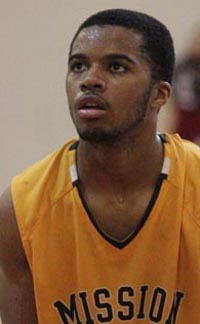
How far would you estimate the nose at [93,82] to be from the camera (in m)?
1.24

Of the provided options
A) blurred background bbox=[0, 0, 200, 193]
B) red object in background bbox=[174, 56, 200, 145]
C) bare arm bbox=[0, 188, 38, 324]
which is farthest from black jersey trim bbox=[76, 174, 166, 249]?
blurred background bbox=[0, 0, 200, 193]

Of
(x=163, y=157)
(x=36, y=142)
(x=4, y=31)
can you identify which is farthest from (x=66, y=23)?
(x=163, y=157)

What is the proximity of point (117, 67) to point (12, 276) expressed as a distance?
1.15ft

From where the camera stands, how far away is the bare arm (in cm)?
137

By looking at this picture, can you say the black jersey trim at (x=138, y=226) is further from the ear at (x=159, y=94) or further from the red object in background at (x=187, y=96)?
A: the red object in background at (x=187, y=96)

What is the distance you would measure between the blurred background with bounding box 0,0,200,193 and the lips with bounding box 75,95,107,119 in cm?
150

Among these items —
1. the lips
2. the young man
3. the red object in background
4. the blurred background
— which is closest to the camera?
the lips

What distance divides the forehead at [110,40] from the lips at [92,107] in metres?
0.07

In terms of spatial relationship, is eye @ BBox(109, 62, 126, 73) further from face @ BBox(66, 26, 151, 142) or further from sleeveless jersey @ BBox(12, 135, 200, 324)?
sleeveless jersey @ BBox(12, 135, 200, 324)

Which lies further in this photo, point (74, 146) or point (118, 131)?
point (74, 146)

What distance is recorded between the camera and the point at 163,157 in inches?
54.2

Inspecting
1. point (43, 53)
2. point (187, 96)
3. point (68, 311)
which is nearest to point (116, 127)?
point (68, 311)

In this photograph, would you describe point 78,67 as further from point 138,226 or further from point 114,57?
point 138,226

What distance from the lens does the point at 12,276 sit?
141 centimetres
